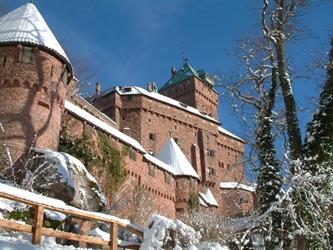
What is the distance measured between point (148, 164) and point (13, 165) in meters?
12.6

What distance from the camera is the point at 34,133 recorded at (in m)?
15.3

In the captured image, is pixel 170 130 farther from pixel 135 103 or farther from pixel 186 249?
pixel 186 249

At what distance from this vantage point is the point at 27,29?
54.2ft

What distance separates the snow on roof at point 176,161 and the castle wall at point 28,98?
1353 centimetres

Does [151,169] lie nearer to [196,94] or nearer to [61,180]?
[61,180]

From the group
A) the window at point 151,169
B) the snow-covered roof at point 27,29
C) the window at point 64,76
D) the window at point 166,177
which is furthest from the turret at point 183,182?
the snow-covered roof at point 27,29

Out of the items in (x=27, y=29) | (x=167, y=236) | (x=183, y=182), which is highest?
(x=27, y=29)

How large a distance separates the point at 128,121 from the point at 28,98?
24.1 metres

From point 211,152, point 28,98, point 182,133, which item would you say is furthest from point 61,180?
point 211,152

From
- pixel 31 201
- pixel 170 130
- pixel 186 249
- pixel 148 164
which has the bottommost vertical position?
pixel 186 249

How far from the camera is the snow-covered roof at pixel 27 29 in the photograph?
16141 millimetres

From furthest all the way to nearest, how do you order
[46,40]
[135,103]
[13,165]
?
[135,103], [46,40], [13,165]

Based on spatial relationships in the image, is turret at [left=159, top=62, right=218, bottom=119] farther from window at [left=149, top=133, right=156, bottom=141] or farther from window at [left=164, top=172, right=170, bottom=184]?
window at [left=164, top=172, right=170, bottom=184]

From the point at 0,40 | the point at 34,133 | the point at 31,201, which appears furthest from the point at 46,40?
the point at 31,201
